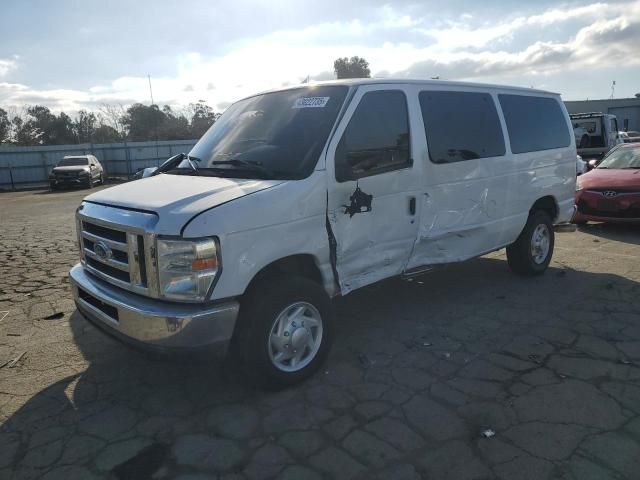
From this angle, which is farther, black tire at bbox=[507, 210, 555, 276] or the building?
the building

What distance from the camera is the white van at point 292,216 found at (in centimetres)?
300

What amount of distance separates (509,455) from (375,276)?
1735 millimetres

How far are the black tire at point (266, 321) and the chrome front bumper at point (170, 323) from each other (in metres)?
0.13

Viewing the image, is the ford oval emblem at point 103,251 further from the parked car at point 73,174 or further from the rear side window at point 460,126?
the parked car at point 73,174

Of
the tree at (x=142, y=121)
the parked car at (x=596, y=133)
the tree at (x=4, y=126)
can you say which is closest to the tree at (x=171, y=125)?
the tree at (x=142, y=121)

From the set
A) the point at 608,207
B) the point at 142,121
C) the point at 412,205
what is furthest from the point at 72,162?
the point at 142,121

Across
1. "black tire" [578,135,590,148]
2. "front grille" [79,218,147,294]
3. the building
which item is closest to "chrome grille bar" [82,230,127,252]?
"front grille" [79,218,147,294]

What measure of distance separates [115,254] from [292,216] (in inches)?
48.3

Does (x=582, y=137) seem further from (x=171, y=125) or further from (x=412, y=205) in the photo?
(x=171, y=125)

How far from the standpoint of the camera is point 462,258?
4.95 m

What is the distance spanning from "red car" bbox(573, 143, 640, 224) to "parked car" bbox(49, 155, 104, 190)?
22.3 metres

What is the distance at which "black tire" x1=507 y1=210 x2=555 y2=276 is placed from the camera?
5843mm

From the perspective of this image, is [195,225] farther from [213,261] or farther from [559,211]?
[559,211]

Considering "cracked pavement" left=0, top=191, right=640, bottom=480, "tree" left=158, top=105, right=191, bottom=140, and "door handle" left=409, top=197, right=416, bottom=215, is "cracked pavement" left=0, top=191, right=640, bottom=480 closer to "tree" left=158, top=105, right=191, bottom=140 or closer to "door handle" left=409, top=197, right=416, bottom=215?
"door handle" left=409, top=197, right=416, bottom=215
